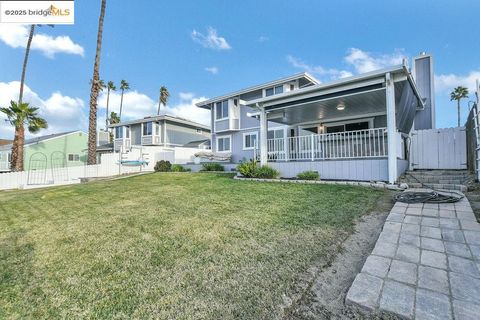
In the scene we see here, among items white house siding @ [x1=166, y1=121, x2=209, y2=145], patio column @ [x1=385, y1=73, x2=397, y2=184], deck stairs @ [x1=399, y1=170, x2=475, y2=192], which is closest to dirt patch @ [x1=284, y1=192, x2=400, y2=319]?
patio column @ [x1=385, y1=73, x2=397, y2=184]

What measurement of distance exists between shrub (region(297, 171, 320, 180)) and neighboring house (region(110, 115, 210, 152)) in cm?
1715

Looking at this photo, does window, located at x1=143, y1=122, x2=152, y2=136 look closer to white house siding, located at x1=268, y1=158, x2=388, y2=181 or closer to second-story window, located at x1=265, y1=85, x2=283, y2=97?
second-story window, located at x1=265, y1=85, x2=283, y2=97

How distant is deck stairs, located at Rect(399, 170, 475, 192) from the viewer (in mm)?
5923

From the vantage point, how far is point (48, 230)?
361 cm

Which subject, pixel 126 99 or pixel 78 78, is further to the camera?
pixel 126 99

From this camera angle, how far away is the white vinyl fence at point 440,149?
7.71 m

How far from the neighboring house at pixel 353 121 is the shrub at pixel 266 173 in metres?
0.34

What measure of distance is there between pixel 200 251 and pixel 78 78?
24.9 metres

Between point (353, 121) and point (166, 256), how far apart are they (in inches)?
410

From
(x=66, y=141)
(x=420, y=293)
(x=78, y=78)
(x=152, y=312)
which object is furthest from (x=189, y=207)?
(x=66, y=141)

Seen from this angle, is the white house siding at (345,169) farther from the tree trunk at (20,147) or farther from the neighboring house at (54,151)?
the neighboring house at (54,151)

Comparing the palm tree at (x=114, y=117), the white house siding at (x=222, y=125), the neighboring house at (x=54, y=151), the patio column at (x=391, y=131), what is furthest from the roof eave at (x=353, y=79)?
the palm tree at (x=114, y=117)

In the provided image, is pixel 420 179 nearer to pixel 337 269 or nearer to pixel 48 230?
pixel 337 269

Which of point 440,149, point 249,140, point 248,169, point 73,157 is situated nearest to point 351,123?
point 440,149
